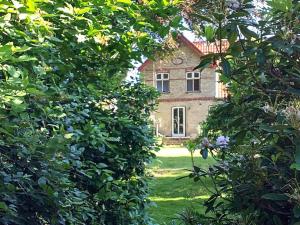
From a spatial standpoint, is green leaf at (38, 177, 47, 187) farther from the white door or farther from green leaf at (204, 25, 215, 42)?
the white door

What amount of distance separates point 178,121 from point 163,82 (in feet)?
8.61

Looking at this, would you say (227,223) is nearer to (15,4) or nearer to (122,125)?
(15,4)

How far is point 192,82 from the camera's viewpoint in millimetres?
27766

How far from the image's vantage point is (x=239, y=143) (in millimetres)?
1795

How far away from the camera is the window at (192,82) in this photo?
27.5 meters

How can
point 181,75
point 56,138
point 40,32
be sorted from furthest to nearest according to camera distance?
point 181,75 < point 40,32 < point 56,138

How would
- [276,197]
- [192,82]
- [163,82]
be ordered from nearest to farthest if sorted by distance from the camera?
[276,197], [192,82], [163,82]

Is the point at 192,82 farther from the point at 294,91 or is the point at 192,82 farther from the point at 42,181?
the point at 294,91

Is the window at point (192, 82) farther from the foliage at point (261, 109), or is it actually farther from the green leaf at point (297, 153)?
the green leaf at point (297, 153)

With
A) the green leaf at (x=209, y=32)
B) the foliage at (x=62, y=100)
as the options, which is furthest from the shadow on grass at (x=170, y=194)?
the green leaf at (x=209, y=32)

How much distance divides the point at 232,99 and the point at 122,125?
1742 millimetres

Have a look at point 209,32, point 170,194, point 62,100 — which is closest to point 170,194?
point 170,194

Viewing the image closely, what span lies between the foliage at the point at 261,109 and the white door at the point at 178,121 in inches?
997

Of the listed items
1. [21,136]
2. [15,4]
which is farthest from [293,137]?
[15,4]
